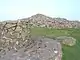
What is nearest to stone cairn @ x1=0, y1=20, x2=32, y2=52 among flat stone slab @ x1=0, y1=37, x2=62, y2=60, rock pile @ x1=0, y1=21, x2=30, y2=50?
rock pile @ x1=0, y1=21, x2=30, y2=50

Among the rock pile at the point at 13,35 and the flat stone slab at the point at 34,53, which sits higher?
the rock pile at the point at 13,35

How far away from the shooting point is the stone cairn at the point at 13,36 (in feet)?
98.2

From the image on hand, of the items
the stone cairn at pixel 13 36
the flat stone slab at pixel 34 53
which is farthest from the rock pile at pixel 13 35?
the flat stone slab at pixel 34 53

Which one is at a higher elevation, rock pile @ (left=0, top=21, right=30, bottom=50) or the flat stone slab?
rock pile @ (left=0, top=21, right=30, bottom=50)

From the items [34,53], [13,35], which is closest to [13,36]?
[13,35]

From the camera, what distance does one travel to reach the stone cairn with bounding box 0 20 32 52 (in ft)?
98.2

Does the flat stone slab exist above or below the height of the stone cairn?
below

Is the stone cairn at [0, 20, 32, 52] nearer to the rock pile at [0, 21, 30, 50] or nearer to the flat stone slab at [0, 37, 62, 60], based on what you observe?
the rock pile at [0, 21, 30, 50]

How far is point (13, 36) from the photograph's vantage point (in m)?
30.5

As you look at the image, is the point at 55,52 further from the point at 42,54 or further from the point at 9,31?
the point at 9,31

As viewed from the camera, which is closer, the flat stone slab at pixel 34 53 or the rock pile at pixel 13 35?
the flat stone slab at pixel 34 53

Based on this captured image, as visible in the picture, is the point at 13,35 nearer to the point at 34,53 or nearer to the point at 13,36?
the point at 13,36

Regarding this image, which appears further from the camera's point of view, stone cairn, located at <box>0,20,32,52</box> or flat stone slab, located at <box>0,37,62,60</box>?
stone cairn, located at <box>0,20,32,52</box>

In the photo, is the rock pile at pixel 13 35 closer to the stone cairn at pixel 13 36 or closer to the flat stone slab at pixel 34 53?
the stone cairn at pixel 13 36
